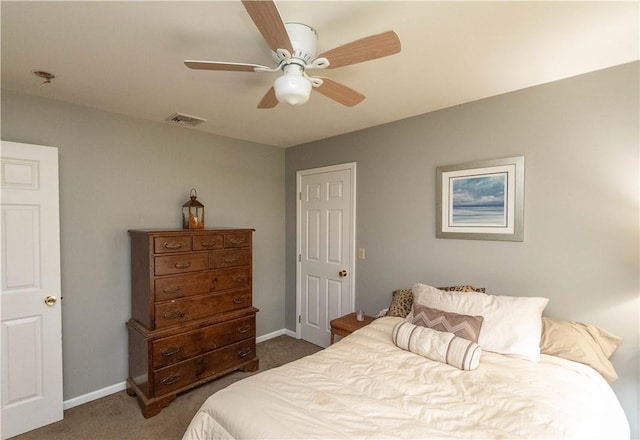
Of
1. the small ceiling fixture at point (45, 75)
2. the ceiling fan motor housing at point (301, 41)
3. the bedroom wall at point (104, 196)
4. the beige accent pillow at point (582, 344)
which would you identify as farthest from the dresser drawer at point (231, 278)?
the beige accent pillow at point (582, 344)

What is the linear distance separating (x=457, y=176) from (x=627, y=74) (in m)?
1.13

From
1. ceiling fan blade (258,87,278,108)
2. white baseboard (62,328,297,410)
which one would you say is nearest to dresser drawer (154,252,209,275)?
white baseboard (62,328,297,410)

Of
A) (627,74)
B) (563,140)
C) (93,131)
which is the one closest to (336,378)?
(563,140)

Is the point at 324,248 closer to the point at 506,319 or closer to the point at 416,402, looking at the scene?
the point at 506,319

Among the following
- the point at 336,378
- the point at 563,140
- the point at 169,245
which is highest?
the point at 563,140

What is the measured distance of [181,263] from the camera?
8.64 ft

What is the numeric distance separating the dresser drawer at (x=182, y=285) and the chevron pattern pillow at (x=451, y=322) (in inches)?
70.3

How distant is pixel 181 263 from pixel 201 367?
3.05 feet

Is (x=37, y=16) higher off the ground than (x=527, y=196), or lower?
higher

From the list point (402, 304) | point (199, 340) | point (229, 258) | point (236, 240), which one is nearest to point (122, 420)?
point (199, 340)

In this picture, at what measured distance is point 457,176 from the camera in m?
2.59

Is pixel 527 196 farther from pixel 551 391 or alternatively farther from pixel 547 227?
pixel 551 391

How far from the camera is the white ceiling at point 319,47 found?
1.42m

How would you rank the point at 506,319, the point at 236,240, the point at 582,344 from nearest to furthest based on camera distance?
1. the point at 582,344
2. the point at 506,319
3. the point at 236,240
